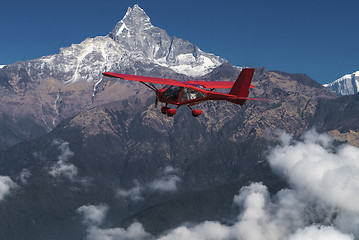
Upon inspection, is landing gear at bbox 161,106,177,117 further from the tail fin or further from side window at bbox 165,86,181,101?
the tail fin

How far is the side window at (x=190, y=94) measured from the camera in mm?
83812

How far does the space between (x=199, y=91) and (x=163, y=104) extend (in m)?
10.5

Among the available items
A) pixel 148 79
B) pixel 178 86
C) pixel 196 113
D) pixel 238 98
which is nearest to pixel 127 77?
pixel 148 79

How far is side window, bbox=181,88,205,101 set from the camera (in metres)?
83.8

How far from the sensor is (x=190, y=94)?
276ft

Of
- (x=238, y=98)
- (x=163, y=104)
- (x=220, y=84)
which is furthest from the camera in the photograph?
(x=220, y=84)

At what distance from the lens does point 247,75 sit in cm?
8306

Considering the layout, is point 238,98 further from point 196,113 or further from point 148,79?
point 148,79

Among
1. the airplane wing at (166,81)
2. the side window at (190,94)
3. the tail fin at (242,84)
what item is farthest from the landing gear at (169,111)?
the tail fin at (242,84)

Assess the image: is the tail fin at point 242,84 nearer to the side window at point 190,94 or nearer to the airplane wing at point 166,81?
the side window at point 190,94

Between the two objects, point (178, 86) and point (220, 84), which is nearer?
point (178, 86)

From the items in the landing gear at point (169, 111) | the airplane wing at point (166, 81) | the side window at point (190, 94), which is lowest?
the landing gear at point (169, 111)

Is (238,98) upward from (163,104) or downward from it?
downward

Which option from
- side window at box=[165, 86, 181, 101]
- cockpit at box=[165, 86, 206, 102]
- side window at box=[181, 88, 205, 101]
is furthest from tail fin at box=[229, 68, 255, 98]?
side window at box=[165, 86, 181, 101]
